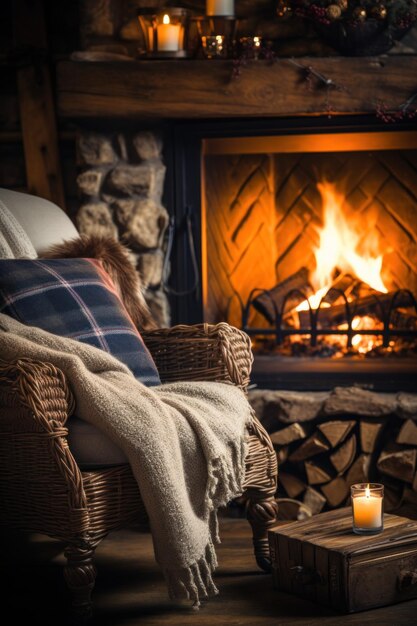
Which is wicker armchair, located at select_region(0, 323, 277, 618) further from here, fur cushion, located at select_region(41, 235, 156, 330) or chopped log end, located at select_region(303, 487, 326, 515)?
chopped log end, located at select_region(303, 487, 326, 515)

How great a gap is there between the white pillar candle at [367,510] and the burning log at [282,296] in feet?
3.57

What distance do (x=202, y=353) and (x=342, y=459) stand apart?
713 mm

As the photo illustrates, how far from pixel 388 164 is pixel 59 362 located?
5.17ft

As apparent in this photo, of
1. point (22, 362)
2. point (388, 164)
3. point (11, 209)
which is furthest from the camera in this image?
point (388, 164)

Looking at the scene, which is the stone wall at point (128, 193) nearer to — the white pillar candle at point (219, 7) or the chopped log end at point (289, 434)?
the white pillar candle at point (219, 7)

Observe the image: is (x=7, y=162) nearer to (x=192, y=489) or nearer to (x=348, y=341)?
(x=348, y=341)

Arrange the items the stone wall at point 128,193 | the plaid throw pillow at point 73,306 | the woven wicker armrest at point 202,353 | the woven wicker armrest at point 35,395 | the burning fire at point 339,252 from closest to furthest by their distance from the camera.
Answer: the woven wicker armrest at point 35,395, the plaid throw pillow at point 73,306, the woven wicker armrest at point 202,353, the stone wall at point 128,193, the burning fire at point 339,252

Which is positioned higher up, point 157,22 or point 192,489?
point 157,22

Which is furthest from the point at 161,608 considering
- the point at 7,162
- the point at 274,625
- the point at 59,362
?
the point at 7,162

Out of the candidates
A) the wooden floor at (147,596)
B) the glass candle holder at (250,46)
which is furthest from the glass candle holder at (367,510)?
the glass candle holder at (250,46)

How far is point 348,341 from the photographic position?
327cm

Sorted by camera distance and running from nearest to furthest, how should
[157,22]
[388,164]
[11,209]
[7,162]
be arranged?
[11,209] < [157,22] < [388,164] < [7,162]

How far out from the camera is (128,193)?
3.26 metres

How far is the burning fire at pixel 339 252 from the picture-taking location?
3357 mm
